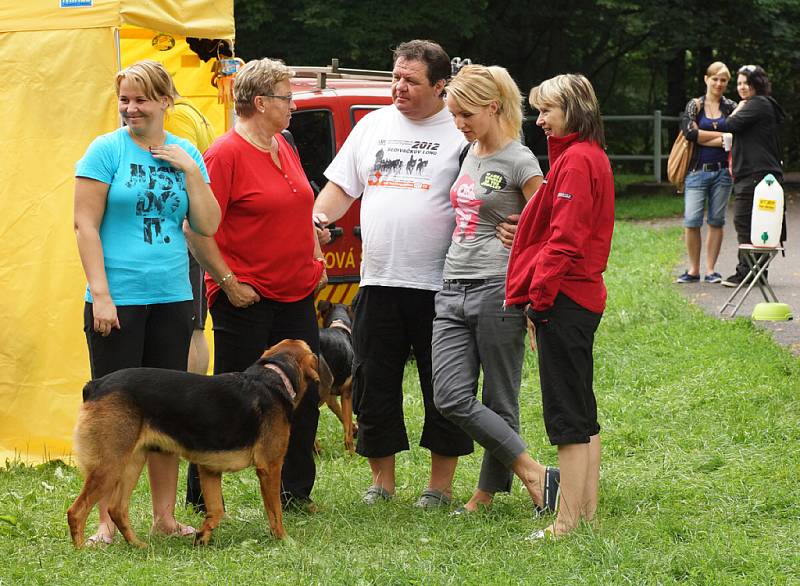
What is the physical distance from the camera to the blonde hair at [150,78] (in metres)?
4.78

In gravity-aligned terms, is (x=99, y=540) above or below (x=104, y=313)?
below

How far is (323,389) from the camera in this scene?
6082 millimetres

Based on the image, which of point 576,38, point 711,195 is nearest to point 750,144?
point 711,195

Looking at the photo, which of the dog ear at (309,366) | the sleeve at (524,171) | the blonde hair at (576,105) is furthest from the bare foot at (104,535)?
the blonde hair at (576,105)

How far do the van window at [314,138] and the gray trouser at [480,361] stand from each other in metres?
3.63

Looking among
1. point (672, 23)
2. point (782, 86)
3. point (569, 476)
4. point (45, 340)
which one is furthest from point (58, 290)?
point (782, 86)

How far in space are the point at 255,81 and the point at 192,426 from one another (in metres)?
1.53

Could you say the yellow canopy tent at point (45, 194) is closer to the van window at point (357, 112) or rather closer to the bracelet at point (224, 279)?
the bracelet at point (224, 279)

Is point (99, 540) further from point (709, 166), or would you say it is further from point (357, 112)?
point (709, 166)

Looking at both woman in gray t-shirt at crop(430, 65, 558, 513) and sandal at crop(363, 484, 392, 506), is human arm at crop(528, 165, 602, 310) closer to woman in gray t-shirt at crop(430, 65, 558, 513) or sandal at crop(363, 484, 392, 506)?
woman in gray t-shirt at crop(430, 65, 558, 513)

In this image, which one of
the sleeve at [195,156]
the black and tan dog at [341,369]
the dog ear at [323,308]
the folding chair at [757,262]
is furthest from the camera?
the folding chair at [757,262]

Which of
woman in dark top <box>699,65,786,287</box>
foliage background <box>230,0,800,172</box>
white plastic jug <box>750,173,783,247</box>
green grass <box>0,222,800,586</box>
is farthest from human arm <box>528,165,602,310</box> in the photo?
foliage background <box>230,0,800,172</box>

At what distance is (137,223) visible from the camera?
4.91m

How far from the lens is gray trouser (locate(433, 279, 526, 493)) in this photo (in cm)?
517
